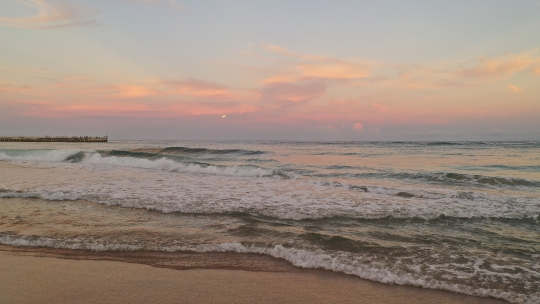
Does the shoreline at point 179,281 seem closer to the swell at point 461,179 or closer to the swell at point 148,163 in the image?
the swell at point 461,179

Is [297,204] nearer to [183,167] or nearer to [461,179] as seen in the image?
[461,179]

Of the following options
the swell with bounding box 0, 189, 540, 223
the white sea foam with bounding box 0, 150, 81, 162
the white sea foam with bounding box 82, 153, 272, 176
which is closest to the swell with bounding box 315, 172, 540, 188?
the swell with bounding box 0, 189, 540, 223

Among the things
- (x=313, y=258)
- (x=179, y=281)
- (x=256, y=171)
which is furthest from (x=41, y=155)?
(x=313, y=258)

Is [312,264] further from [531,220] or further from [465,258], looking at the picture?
[531,220]

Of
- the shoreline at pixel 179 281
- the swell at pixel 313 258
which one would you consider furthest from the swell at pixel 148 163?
the shoreline at pixel 179 281

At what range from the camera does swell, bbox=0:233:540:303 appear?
3949 millimetres

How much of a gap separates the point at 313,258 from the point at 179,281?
2072 millimetres

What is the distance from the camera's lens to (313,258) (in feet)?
15.9

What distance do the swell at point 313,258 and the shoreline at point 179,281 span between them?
11cm

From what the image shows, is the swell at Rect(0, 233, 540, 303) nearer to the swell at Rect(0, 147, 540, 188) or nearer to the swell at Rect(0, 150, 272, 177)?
the swell at Rect(0, 147, 540, 188)

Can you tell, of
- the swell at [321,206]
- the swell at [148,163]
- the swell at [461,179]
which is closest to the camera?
the swell at [321,206]

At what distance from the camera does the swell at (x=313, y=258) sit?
3949mm

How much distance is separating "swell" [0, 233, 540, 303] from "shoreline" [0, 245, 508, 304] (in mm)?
115

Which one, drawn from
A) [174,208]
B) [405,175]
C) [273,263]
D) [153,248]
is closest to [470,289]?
[273,263]
